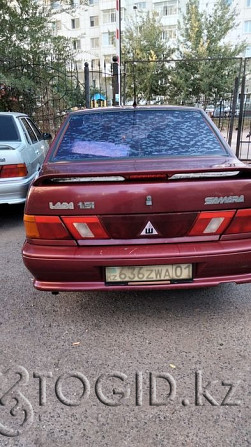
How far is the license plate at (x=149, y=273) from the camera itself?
2508 millimetres

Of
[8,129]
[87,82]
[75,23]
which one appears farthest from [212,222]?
[75,23]

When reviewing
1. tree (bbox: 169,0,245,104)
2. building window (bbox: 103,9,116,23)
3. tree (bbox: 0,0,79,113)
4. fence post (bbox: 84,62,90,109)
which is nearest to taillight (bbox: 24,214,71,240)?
fence post (bbox: 84,62,90,109)

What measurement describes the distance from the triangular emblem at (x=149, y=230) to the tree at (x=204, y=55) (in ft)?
68.8

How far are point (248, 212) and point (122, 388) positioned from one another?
4.63 ft

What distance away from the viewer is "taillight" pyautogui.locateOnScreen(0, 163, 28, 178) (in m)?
4.94

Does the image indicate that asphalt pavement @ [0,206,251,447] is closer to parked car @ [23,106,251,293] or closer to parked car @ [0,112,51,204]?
parked car @ [23,106,251,293]

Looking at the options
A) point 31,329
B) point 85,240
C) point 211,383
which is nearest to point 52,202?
point 85,240

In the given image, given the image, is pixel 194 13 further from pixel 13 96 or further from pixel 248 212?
pixel 248 212

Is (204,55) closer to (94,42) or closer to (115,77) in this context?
(115,77)

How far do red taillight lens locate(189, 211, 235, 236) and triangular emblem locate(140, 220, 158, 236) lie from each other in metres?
0.26

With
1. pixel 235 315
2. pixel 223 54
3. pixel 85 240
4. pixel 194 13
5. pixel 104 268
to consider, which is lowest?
pixel 235 315

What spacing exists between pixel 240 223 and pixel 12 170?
3465 millimetres

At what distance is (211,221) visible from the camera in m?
2.49

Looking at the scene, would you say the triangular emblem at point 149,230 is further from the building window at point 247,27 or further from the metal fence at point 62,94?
the building window at point 247,27
